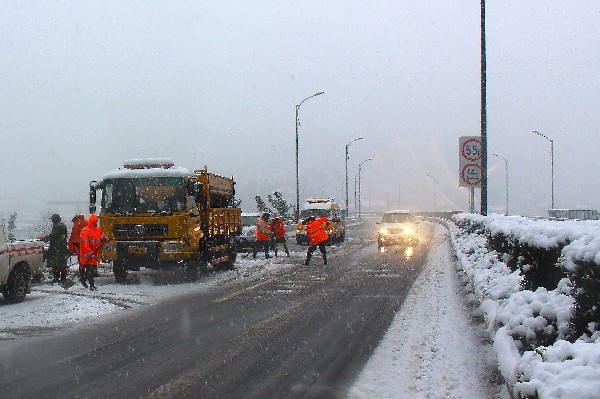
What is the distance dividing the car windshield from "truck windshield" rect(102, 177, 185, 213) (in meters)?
16.4

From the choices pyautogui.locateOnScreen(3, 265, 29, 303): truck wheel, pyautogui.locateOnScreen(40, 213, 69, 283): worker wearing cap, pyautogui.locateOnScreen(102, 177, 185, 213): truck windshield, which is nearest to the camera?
pyautogui.locateOnScreen(3, 265, 29, 303): truck wheel

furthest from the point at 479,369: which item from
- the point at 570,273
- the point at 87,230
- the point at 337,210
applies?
the point at 337,210

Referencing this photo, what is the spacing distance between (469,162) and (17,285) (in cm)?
1208

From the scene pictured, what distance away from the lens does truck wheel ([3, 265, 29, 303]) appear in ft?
44.3

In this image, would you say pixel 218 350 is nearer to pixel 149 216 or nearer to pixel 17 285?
pixel 17 285

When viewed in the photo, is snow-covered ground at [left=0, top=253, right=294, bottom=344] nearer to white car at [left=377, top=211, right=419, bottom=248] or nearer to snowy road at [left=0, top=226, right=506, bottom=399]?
snowy road at [left=0, top=226, right=506, bottom=399]

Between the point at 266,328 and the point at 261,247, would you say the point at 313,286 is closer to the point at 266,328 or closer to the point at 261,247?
the point at 266,328

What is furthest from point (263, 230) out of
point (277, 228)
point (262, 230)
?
point (277, 228)

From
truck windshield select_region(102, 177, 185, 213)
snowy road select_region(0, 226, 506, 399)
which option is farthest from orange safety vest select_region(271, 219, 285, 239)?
truck windshield select_region(102, 177, 185, 213)

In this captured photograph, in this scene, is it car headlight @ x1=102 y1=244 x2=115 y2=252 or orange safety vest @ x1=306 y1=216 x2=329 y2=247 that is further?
orange safety vest @ x1=306 y1=216 x2=329 y2=247

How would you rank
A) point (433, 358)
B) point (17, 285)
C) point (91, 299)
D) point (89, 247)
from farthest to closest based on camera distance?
point (89, 247)
point (91, 299)
point (17, 285)
point (433, 358)

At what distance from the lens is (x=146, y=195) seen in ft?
58.3

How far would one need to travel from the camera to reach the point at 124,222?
17578 millimetres

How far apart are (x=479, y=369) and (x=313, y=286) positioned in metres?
8.71
